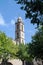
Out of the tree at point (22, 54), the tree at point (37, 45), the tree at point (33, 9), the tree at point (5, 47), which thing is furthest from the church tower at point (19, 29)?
the tree at point (33, 9)

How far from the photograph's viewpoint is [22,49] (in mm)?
64562

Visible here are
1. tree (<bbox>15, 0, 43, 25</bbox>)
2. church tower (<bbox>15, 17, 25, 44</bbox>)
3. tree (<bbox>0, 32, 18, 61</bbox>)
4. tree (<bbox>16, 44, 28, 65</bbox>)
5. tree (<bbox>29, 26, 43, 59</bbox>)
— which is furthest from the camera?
church tower (<bbox>15, 17, 25, 44</bbox>)

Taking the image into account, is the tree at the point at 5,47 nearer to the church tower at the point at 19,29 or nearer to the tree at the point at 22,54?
the tree at the point at 22,54

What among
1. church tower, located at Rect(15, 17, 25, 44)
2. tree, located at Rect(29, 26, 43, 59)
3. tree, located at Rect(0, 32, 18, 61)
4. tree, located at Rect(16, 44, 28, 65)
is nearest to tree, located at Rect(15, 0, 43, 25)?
tree, located at Rect(29, 26, 43, 59)

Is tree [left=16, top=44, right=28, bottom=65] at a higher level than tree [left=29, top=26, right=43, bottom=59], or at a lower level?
higher

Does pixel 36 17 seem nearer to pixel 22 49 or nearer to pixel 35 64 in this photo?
pixel 22 49

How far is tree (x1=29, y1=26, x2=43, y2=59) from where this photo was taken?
3786 cm

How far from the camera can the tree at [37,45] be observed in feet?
124

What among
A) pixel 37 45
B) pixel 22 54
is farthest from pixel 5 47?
pixel 37 45

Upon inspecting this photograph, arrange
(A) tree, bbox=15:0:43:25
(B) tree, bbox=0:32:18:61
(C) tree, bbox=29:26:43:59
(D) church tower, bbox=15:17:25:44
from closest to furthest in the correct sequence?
(A) tree, bbox=15:0:43:25 < (C) tree, bbox=29:26:43:59 < (B) tree, bbox=0:32:18:61 < (D) church tower, bbox=15:17:25:44

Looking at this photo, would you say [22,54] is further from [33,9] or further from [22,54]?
[33,9]

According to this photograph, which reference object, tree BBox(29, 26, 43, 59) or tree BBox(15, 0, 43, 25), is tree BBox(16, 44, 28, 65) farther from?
tree BBox(15, 0, 43, 25)

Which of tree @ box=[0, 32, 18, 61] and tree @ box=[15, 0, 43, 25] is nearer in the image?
tree @ box=[15, 0, 43, 25]

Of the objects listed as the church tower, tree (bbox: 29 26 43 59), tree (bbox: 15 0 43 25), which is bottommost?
tree (bbox: 15 0 43 25)
